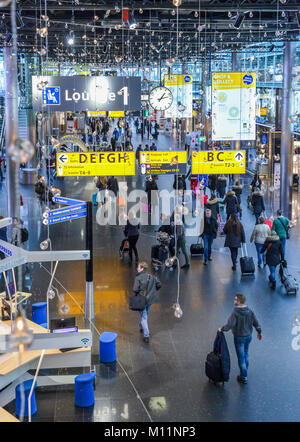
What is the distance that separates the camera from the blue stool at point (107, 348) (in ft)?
27.6

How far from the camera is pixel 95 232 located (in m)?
17.2

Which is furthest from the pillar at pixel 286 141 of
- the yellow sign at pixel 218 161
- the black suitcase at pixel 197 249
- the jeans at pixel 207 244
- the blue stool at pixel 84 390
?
the blue stool at pixel 84 390

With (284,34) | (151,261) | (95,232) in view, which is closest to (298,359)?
(151,261)

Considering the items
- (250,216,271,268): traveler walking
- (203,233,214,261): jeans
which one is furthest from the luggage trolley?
(250,216,271,268): traveler walking

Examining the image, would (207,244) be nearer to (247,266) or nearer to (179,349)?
(247,266)

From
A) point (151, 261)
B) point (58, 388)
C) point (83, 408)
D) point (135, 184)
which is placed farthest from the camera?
point (135, 184)

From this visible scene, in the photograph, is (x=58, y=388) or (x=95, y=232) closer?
(x=58, y=388)

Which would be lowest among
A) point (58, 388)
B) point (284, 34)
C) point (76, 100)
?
point (58, 388)

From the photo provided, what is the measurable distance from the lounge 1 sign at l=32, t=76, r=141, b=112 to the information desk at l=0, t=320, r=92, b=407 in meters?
6.99

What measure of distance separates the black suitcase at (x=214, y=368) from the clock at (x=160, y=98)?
34.3 feet

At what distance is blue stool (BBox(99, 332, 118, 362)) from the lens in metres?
8.41

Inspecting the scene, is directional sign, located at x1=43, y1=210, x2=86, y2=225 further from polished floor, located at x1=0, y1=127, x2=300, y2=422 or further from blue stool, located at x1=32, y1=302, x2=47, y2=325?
polished floor, located at x1=0, y1=127, x2=300, y2=422
